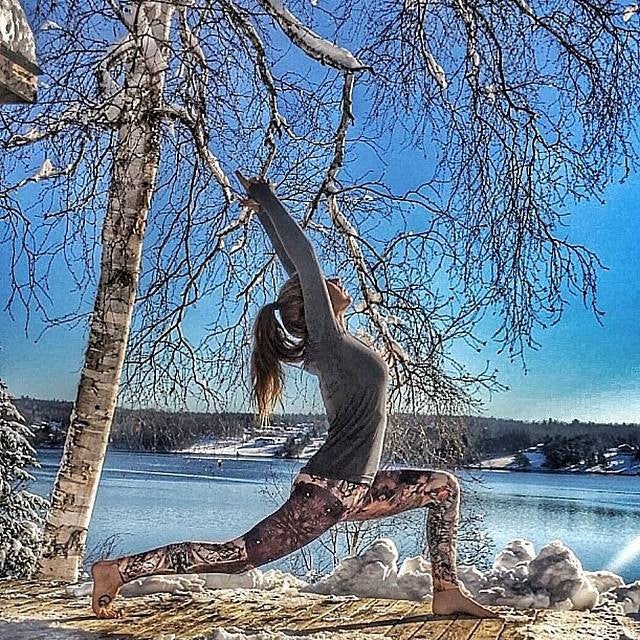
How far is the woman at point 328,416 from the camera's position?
8.14ft

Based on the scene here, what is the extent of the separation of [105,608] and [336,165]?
2242 millimetres

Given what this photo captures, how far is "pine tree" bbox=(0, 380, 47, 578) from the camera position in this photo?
4.84 meters

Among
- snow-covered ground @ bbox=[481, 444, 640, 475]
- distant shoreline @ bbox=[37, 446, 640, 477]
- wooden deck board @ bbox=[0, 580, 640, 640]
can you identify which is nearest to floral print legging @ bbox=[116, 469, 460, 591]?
wooden deck board @ bbox=[0, 580, 640, 640]

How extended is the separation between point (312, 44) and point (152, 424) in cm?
169

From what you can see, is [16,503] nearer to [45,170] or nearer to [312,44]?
[45,170]

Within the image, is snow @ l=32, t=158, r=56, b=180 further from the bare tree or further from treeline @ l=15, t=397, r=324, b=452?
treeline @ l=15, t=397, r=324, b=452

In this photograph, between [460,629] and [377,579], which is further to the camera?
[377,579]

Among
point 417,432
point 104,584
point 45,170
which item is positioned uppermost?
point 45,170

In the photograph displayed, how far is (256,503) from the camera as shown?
555 centimetres

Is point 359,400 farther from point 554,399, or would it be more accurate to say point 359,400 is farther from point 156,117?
point 554,399

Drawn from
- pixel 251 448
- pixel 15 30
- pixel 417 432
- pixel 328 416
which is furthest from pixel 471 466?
pixel 15 30

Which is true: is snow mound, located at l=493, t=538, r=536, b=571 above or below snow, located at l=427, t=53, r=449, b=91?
below

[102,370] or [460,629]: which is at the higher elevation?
[102,370]

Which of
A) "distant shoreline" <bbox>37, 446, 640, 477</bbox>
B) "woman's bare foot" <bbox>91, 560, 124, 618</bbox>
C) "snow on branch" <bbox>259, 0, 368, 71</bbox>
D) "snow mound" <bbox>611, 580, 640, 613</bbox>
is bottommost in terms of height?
"snow mound" <bbox>611, 580, 640, 613</bbox>
